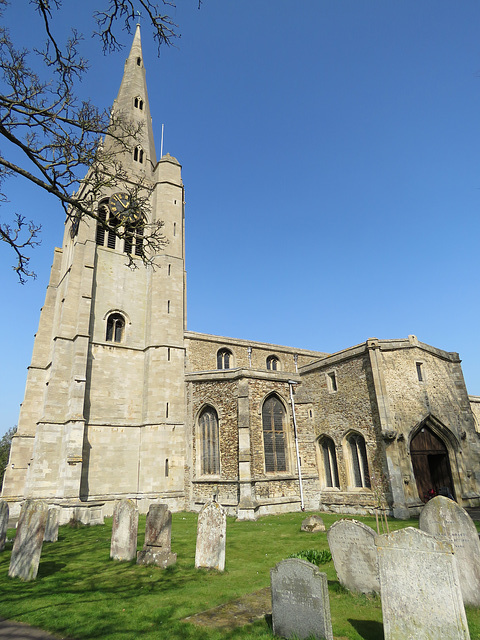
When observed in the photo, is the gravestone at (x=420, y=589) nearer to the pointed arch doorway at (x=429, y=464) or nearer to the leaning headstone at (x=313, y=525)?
the leaning headstone at (x=313, y=525)

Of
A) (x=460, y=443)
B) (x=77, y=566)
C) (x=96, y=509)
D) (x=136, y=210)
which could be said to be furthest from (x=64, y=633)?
(x=460, y=443)

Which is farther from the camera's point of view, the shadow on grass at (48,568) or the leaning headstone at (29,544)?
the shadow on grass at (48,568)

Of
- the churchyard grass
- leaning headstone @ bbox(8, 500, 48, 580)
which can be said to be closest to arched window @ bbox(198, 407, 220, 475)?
the churchyard grass

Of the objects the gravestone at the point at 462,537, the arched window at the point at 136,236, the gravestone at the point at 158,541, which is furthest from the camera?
the gravestone at the point at 158,541

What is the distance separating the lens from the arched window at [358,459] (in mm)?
17984

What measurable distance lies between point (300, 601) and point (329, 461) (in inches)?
623

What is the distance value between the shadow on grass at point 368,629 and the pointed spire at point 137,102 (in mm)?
29408

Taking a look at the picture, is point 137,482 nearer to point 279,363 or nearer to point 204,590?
point 279,363

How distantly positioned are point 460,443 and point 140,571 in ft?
53.9

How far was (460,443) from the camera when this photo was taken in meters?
18.7

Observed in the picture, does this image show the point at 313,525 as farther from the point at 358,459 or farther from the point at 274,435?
the point at 274,435

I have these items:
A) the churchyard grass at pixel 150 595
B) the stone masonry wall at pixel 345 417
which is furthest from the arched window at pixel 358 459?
the churchyard grass at pixel 150 595

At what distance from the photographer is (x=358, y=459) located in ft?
60.3

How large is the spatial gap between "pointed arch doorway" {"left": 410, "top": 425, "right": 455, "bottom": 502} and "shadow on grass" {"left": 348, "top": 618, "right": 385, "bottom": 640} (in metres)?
13.6
